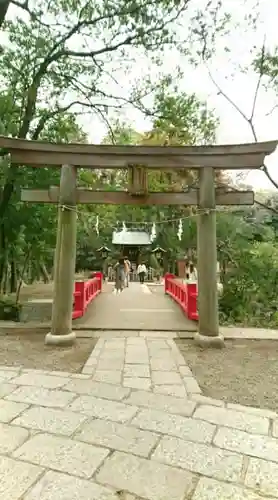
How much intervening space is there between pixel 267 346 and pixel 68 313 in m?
3.33

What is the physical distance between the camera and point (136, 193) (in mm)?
5906

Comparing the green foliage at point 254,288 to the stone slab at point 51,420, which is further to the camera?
the green foliage at point 254,288

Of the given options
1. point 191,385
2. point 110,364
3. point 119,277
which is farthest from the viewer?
point 119,277

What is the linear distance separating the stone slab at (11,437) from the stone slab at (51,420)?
82 millimetres

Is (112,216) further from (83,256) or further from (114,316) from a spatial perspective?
(114,316)

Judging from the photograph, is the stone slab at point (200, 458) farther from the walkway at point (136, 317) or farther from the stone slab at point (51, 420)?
the walkway at point (136, 317)

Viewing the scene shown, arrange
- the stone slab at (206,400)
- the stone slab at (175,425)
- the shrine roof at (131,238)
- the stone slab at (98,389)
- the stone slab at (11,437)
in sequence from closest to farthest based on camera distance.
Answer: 1. the stone slab at (11,437)
2. the stone slab at (175,425)
3. the stone slab at (206,400)
4. the stone slab at (98,389)
5. the shrine roof at (131,238)

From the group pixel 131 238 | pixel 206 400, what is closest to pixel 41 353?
pixel 206 400

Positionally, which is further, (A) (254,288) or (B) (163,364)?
(A) (254,288)

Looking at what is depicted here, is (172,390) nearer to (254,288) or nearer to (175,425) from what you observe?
(175,425)

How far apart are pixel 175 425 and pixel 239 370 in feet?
6.62

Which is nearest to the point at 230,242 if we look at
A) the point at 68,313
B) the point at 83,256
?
the point at 68,313

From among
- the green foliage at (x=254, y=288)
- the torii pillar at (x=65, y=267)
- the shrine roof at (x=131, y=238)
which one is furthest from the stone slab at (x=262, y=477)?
the shrine roof at (x=131, y=238)

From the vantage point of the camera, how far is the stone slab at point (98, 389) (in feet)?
11.0
